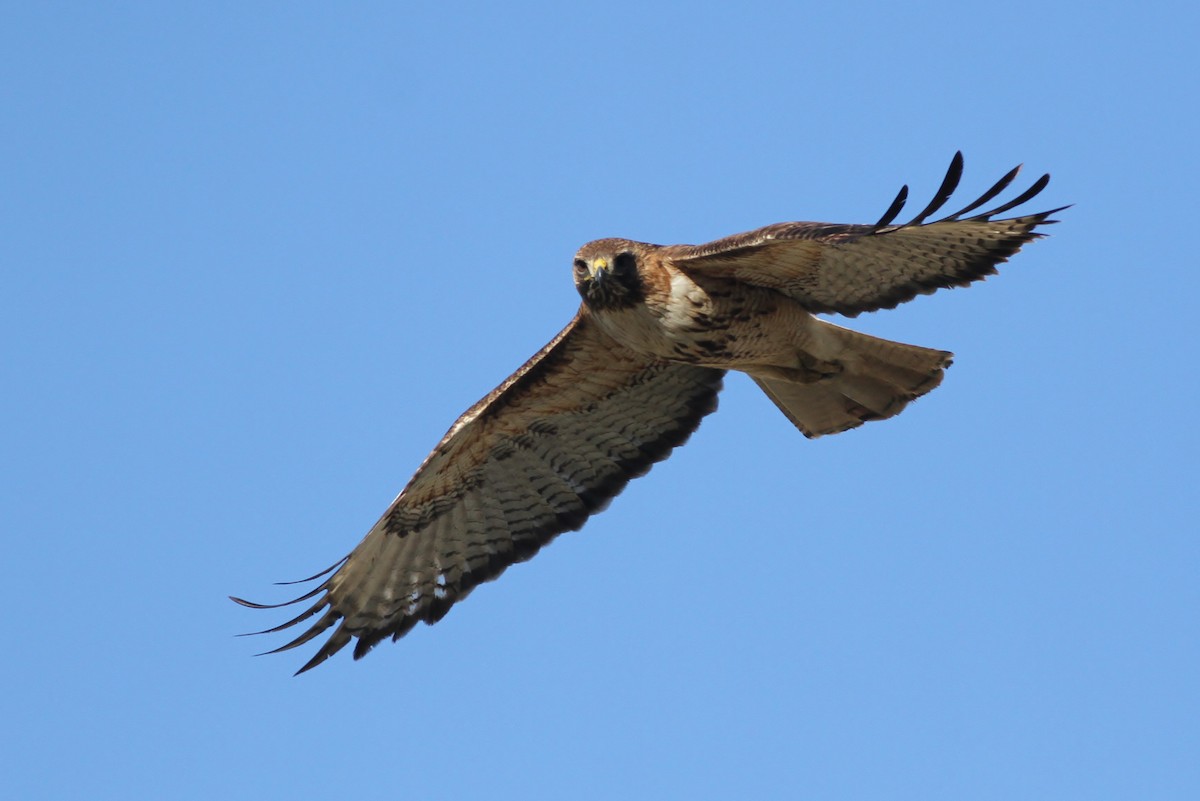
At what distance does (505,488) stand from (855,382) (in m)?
2.45

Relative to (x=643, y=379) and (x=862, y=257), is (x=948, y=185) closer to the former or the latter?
(x=862, y=257)

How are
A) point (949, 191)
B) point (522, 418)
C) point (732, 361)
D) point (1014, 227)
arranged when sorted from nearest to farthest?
point (949, 191) → point (1014, 227) → point (732, 361) → point (522, 418)

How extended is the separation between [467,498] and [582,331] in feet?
5.14

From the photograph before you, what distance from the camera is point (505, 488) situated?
11.3 meters

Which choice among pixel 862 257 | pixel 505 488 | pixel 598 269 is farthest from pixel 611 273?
pixel 505 488

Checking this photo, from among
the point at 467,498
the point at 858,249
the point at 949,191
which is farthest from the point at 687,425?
the point at 949,191

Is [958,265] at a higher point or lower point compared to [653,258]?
lower

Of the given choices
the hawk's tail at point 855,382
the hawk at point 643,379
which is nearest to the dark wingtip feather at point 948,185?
the hawk at point 643,379

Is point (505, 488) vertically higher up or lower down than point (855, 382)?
higher up

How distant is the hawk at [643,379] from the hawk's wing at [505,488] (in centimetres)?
1

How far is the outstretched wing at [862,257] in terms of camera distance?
9.08m

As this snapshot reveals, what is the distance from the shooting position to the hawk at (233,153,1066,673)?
9.36m

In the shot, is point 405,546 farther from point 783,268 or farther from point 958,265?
point 958,265

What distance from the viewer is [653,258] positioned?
9664 millimetres
